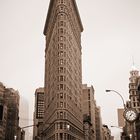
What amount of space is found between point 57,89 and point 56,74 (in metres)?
7.65

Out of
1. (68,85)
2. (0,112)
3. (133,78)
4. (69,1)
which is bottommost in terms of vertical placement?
(0,112)

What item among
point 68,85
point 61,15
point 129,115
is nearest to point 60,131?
point 68,85

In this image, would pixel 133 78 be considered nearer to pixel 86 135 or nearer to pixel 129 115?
pixel 86 135

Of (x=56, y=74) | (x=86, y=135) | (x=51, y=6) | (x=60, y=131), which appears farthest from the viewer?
(x=86, y=135)

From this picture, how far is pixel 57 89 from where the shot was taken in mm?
127000

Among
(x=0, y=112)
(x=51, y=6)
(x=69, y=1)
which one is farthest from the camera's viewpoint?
(x=51, y=6)

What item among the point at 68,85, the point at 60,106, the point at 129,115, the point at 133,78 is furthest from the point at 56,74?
the point at 129,115

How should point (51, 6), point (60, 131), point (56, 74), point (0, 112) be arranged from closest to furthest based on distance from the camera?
1. point (0, 112)
2. point (60, 131)
3. point (56, 74)
4. point (51, 6)

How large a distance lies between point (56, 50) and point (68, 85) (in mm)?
17261

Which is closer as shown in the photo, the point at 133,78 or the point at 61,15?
the point at 61,15

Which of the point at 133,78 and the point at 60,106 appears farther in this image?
the point at 133,78

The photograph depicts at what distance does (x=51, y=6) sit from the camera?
16675 cm

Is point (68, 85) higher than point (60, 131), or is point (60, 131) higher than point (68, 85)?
point (68, 85)

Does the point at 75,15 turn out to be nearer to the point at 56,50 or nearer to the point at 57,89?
the point at 56,50
